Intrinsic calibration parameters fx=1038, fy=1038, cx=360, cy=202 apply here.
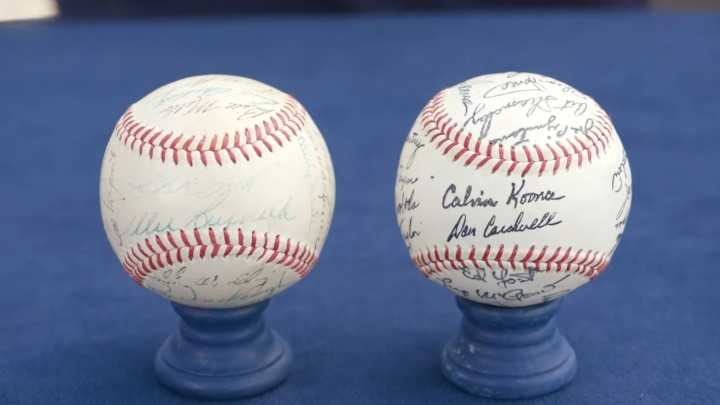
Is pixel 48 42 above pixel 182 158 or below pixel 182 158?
below

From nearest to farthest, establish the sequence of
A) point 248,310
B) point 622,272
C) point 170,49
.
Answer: point 248,310, point 622,272, point 170,49

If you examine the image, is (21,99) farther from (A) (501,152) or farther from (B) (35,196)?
(A) (501,152)

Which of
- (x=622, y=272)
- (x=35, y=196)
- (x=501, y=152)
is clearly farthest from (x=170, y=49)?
(x=501, y=152)
